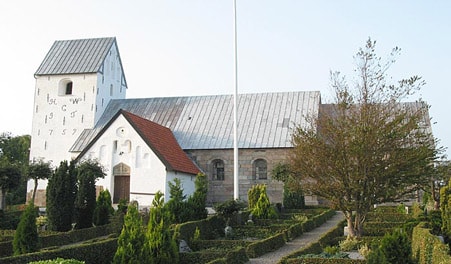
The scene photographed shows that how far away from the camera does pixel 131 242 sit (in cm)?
852

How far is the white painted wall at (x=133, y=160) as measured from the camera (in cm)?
2294

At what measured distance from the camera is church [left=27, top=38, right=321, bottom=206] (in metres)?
23.8

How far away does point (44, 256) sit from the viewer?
861cm

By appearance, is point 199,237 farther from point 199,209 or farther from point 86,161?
point 86,161

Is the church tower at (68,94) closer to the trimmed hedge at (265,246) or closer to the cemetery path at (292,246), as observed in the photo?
the cemetery path at (292,246)

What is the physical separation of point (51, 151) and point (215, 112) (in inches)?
414

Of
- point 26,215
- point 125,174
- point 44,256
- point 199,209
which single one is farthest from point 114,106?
point 44,256

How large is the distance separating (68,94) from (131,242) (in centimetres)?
2412

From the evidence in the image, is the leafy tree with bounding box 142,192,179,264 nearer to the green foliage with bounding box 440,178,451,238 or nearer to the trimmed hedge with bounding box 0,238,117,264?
the trimmed hedge with bounding box 0,238,117,264

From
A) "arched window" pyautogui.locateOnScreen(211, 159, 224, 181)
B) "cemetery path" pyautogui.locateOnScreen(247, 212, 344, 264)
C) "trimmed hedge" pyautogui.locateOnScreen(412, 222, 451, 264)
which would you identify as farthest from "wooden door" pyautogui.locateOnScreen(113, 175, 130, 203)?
"trimmed hedge" pyautogui.locateOnScreen(412, 222, 451, 264)

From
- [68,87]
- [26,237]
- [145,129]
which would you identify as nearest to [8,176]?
[145,129]

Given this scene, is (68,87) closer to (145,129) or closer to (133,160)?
(145,129)

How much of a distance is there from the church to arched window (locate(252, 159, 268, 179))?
56mm

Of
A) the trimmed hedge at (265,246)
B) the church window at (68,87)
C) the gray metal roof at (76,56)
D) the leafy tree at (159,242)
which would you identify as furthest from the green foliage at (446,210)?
the church window at (68,87)
